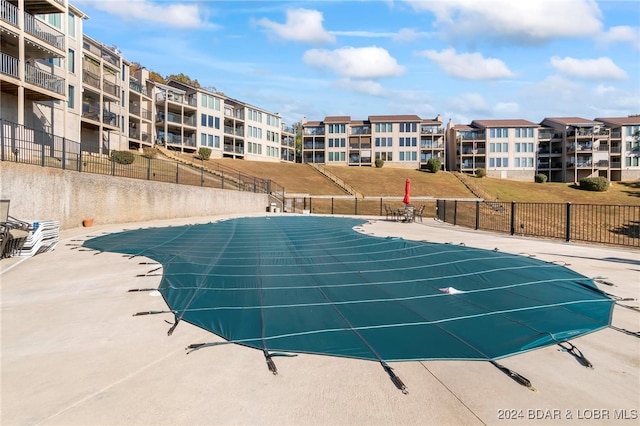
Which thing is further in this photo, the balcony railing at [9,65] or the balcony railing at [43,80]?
the balcony railing at [43,80]

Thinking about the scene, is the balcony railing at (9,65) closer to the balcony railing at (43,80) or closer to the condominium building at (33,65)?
the condominium building at (33,65)

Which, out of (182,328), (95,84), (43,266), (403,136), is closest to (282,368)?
(182,328)

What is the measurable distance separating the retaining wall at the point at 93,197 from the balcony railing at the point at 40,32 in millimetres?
14843

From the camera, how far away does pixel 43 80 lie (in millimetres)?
26125

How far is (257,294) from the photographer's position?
5957 millimetres

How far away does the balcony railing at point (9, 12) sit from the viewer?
23.1m

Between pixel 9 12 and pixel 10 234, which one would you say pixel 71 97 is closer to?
pixel 9 12

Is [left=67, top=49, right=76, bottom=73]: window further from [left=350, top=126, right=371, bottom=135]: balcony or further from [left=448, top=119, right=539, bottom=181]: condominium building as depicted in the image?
[left=448, top=119, right=539, bottom=181]: condominium building

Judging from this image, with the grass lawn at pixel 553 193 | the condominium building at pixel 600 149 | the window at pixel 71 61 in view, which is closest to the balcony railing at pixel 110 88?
the window at pixel 71 61

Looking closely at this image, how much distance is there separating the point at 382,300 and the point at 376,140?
7519 centimetres

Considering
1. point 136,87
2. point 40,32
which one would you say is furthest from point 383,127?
point 40,32

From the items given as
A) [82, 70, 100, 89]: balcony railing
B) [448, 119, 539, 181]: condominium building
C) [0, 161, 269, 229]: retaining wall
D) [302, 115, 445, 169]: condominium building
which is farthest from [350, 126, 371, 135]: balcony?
[0, 161, 269, 229]: retaining wall

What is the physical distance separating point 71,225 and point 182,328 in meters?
13.1

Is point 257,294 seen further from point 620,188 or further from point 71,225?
point 620,188
